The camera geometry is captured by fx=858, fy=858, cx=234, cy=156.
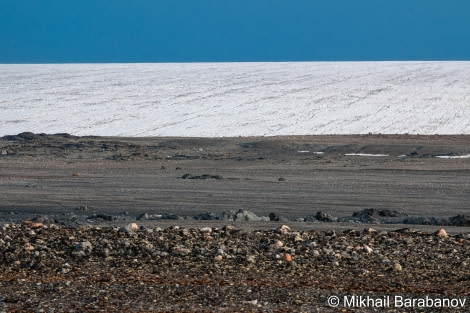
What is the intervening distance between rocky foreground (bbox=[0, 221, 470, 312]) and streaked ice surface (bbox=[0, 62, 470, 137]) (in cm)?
1883

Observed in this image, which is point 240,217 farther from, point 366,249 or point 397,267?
point 397,267

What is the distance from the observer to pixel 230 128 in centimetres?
2831

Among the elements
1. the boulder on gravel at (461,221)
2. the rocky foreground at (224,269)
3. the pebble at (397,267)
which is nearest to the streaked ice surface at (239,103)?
the boulder on gravel at (461,221)

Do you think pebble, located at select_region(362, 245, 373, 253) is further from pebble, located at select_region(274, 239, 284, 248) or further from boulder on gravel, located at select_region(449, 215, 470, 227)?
boulder on gravel, located at select_region(449, 215, 470, 227)

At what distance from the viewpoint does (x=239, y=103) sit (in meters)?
35.2

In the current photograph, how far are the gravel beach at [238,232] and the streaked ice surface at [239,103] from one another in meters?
6.90

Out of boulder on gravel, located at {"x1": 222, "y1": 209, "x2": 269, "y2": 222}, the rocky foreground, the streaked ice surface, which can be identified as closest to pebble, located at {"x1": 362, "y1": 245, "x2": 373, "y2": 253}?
the rocky foreground

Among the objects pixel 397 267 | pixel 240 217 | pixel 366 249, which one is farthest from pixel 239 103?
pixel 397 267

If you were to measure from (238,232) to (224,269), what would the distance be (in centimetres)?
156

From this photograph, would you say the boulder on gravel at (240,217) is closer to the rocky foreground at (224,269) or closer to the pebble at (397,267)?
the rocky foreground at (224,269)

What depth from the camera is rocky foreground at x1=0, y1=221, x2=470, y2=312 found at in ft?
18.7

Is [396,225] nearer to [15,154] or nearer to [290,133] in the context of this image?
[15,154]

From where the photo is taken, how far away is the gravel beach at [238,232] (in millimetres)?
5934

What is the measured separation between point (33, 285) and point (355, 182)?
1021 centimetres
